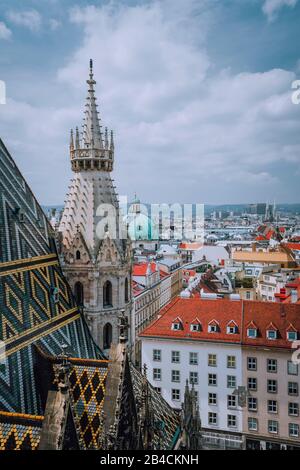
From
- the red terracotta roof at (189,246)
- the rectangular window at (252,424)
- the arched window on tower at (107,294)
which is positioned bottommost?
the rectangular window at (252,424)

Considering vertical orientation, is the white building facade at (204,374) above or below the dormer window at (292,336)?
below

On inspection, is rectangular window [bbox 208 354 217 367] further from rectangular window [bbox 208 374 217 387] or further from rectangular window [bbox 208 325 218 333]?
rectangular window [bbox 208 325 218 333]

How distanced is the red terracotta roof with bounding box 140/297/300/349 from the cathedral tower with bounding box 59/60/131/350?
39.6 ft

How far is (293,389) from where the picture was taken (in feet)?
94.2

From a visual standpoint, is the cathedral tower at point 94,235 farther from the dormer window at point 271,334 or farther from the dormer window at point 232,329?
the dormer window at point 271,334

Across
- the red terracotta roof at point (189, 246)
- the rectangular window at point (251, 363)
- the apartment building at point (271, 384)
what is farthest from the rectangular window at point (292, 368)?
the red terracotta roof at point (189, 246)

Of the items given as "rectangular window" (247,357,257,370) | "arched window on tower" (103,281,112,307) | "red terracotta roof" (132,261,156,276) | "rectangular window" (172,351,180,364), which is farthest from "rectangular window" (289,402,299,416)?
"red terracotta roof" (132,261,156,276)

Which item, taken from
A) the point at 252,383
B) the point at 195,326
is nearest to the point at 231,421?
the point at 252,383

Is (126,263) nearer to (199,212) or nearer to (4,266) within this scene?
(4,266)

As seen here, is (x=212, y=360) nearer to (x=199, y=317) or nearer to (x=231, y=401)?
(x=231, y=401)

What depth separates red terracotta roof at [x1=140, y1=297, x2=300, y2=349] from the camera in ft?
98.6

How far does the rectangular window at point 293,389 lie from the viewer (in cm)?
2866

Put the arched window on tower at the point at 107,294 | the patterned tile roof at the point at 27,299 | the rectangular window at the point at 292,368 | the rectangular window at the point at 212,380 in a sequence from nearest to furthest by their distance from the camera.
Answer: the patterned tile roof at the point at 27,299, the arched window on tower at the point at 107,294, the rectangular window at the point at 292,368, the rectangular window at the point at 212,380

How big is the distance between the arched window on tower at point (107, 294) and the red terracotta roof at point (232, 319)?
1233 centimetres
